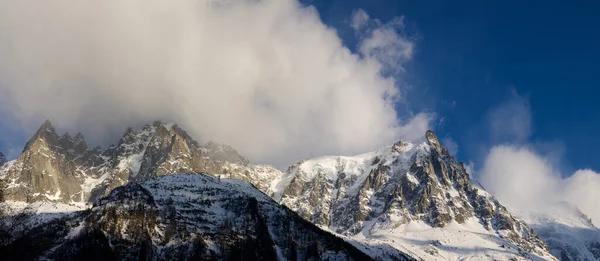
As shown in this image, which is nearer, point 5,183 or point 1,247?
point 5,183

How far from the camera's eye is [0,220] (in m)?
128

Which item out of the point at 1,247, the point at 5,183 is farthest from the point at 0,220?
the point at 5,183

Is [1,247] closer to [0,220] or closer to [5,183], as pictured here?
[0,220]

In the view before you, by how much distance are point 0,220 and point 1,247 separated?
24.7 ft

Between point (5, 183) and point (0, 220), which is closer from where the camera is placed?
point (5, 183)

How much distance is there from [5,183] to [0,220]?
51.3ft

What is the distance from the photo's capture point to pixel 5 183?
384 ft

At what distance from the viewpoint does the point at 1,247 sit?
131 meters

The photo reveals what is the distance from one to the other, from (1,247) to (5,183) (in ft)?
74.1
